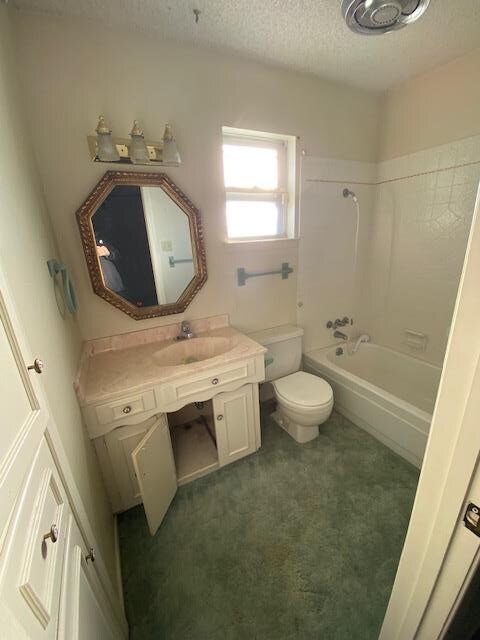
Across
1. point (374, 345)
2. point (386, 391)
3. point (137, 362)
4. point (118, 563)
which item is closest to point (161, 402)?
point (137, 362)

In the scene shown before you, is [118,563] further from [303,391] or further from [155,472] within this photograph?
[303,391]

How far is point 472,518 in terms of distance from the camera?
47cm

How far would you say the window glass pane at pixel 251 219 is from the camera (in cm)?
189

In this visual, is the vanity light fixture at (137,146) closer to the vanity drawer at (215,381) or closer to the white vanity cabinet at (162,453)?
the vanity drawer at (215,381)

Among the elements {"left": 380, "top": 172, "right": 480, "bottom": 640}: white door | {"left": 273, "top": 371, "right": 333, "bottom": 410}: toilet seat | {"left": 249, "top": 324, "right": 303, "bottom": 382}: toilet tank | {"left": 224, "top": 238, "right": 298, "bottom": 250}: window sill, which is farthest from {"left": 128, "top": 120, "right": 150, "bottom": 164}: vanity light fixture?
{"left": 273, "top": 371, "right": 333, "bottom": 410}: toilet seat

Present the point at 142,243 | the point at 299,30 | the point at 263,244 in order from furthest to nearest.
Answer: the point at 263,244, the point at 142,243, the point at 299,30

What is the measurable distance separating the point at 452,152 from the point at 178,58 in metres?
1.86

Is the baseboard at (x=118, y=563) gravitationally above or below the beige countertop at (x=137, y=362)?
below

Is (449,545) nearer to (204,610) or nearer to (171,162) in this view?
(204,610)

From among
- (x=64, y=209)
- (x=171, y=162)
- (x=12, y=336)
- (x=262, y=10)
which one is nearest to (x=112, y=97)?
(x=171, y=162)

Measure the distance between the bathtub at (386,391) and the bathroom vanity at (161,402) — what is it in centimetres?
79

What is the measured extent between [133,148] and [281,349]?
63.4 inches

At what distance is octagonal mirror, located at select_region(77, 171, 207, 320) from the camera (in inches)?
57.2

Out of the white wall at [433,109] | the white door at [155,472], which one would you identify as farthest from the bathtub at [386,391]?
the white wall at [433,109]
